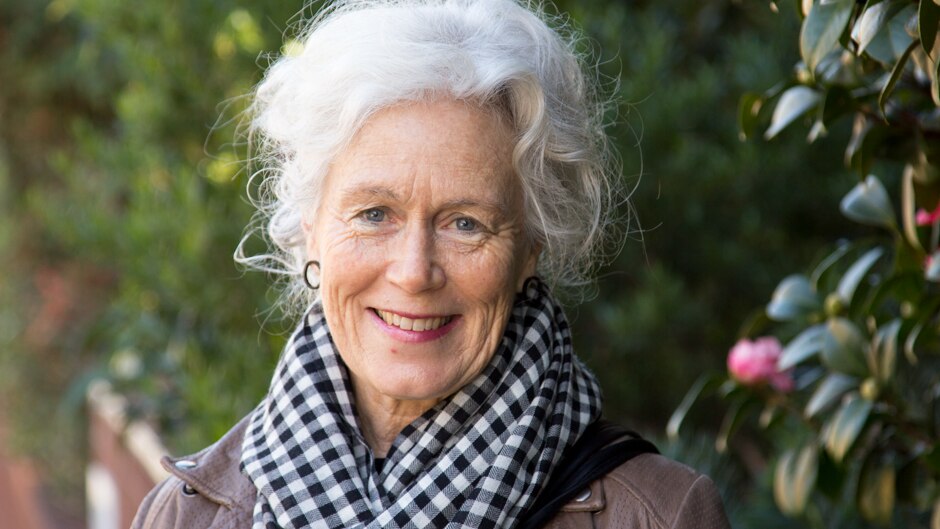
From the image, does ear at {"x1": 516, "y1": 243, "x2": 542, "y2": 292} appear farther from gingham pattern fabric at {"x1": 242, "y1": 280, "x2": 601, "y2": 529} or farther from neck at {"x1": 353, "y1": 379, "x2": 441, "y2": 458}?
neck at {"x1": 353, "y1": 379, "x2": 441, "y2": 458}

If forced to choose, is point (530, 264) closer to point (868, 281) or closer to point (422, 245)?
point (422, 245)

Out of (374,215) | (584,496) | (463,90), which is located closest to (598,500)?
(584,496)

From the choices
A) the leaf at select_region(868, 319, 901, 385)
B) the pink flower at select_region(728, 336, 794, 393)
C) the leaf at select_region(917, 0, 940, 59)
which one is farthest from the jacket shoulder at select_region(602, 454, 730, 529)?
the pink flower at select_region(728, 336, 794, 393)

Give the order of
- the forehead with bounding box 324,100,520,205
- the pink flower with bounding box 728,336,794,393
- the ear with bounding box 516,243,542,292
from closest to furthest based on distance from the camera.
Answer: the forehead with bounding box 324,100,520,205
the ear with bounding box 516,243,542,292
the pink flower with bounding box 728,336,794,393

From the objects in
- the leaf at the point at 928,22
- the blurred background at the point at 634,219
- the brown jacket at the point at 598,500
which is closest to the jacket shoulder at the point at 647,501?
the brown jacket at the point at 598,500

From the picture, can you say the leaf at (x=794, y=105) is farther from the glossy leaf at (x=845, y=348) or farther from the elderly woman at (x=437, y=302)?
the glossy leaf at (x=845, y=348)

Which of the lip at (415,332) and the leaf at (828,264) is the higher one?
the lip at (415,332)

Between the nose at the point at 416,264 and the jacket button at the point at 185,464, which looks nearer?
the nose at the point at 416,264

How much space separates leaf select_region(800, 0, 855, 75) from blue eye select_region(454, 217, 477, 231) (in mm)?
558

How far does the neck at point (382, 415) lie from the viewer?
199 centimetres

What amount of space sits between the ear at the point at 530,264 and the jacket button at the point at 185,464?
646 millimetres

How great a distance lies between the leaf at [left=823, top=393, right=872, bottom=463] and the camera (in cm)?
222

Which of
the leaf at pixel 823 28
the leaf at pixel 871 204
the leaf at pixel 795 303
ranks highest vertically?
the leaf at pixel 823 28

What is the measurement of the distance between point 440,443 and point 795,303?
91cm
